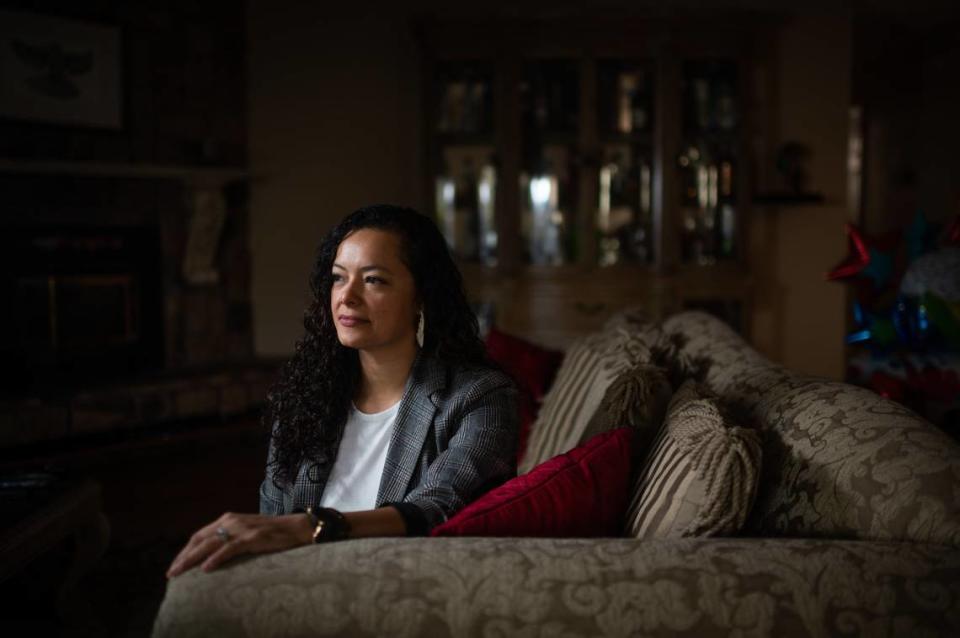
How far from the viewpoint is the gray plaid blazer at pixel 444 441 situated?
1.30 meters

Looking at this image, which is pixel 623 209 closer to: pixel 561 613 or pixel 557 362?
pixel 557 362

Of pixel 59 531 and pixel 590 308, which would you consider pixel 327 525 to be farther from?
pixel 590 308

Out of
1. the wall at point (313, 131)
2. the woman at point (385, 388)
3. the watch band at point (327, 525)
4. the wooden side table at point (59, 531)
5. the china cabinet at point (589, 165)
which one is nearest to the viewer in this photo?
the watch band at point (327, 525)

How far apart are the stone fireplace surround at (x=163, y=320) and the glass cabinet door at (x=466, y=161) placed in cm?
113

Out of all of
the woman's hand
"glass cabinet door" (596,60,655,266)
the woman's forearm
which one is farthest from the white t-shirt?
"glass cabinet door" (596,60,655,266)

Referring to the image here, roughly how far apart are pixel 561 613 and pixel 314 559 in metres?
0.27

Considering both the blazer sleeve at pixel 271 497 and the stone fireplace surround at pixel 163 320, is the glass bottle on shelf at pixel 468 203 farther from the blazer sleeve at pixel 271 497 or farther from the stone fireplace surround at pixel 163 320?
the blazer sleeve at pixel 271 497

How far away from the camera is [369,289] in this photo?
4.63ft

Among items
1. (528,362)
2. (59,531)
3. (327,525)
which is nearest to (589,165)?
(528,362)

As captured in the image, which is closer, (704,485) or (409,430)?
(704,485)

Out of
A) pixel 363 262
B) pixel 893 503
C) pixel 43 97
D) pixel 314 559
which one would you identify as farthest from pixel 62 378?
pixel 893 503

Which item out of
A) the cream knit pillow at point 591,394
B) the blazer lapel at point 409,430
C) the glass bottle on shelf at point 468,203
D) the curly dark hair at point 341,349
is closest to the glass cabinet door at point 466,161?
the glass bottle on shelf at point 468,203

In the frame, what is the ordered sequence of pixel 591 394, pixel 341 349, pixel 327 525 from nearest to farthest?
pixel 327 525, pixel 341 349, pixel 591 394

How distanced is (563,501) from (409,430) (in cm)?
36
